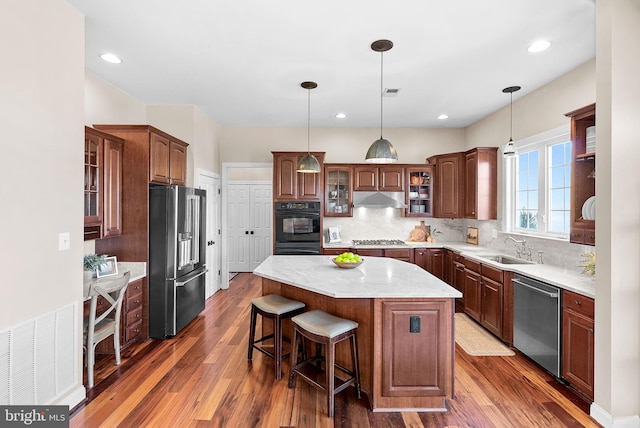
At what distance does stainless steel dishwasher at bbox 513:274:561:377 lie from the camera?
8.71 ft

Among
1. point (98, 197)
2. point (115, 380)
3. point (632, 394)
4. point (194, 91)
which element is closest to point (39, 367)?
point (115, 380)

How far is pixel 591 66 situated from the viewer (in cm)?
300

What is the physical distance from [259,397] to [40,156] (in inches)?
87.9

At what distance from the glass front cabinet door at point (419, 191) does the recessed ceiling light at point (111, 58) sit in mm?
4185

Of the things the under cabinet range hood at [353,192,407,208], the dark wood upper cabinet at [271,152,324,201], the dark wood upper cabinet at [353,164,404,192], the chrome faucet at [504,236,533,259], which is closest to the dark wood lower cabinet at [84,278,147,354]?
the dark wood upper cabinet at [271,152,324,201]

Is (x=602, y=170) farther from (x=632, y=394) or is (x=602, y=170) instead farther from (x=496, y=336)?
(x=496, y=336)

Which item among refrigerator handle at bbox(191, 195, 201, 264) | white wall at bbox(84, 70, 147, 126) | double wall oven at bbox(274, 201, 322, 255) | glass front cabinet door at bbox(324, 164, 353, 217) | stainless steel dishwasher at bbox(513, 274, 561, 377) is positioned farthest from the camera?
glass front cabinet door at bbox(324, 164, 353, 217)

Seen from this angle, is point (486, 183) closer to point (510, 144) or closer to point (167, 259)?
point (510, 144)

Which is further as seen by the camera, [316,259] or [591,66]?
[316,259]

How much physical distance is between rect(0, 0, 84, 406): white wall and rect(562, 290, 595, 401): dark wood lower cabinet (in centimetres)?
372

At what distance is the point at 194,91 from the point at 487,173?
4.17 meters

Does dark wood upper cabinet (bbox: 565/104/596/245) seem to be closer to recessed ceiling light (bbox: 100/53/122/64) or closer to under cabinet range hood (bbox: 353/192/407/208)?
under cabinet range hood (bbox: 353/192/407/208)

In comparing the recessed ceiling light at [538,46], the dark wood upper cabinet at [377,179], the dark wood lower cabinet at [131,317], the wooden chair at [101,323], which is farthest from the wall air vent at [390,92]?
the dark wood lower cabinet at [131,317]

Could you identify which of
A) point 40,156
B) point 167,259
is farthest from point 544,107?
point 40,156
